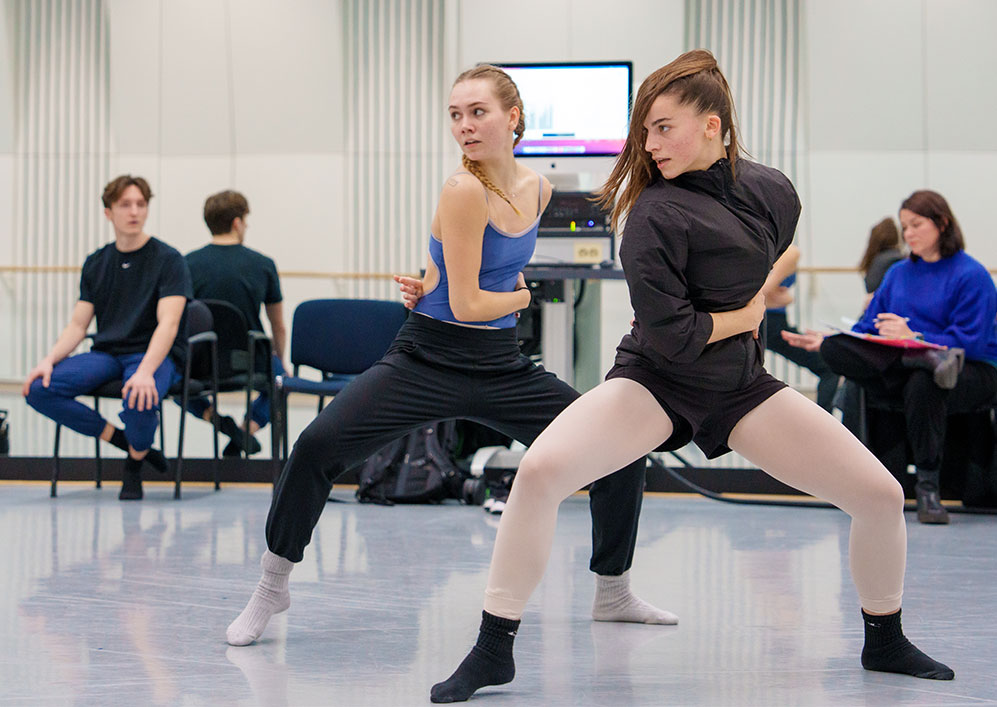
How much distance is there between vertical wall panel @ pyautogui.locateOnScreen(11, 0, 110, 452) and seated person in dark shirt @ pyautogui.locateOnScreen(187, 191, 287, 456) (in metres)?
2.89

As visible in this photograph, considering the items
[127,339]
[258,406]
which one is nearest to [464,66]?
[258,406]

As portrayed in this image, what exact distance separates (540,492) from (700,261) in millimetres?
465

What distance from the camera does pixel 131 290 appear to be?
4.43 meters

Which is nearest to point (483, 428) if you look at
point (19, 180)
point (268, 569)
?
point (268, 569)

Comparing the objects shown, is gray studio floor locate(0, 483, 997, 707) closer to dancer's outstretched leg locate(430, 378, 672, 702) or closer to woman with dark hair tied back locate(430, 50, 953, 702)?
dancer's outstretched leg locate(430, 378, 672, 702)

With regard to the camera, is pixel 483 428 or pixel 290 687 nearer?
pixel 290 687

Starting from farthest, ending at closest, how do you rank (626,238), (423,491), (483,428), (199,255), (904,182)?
1. (904,182)
2. (199,255)
3. (483,428)
4. (423,491)
5. (626,238)

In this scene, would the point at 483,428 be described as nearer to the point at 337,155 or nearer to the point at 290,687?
the point at 290,687

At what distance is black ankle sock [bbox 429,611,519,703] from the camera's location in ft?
5.94

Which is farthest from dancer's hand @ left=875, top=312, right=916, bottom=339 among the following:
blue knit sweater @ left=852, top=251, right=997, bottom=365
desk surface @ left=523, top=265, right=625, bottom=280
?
desk surface @ left=523, top=265, right=625, bottom=280

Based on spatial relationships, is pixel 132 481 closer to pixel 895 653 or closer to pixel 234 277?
pixel 234 277

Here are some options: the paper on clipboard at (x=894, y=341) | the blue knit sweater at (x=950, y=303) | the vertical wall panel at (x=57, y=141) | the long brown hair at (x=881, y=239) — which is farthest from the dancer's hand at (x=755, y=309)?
the vertical wall panel at (x=57, y=141)

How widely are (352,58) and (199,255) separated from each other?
115 inches

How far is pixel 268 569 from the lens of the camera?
2.21m
